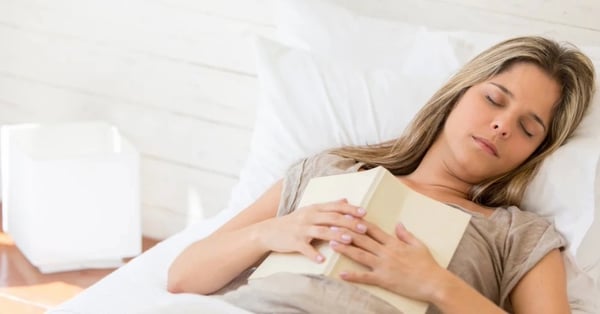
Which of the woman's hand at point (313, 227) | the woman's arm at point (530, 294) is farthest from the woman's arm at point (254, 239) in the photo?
the woman's arm at point (530, 294)

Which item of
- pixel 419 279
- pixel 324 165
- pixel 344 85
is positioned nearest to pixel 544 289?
pixel 419 279

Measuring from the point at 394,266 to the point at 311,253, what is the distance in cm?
12

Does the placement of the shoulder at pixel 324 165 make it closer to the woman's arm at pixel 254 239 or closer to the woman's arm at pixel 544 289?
the woman's arm at pixel 254 239

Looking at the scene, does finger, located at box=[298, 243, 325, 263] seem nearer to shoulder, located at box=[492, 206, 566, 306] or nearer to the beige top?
the beige top

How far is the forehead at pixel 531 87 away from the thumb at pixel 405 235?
11.9 inches

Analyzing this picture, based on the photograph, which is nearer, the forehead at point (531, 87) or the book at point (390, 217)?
the book at point (390, 217)

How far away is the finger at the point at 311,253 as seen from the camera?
4.99ft

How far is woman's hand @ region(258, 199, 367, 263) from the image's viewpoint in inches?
60.5

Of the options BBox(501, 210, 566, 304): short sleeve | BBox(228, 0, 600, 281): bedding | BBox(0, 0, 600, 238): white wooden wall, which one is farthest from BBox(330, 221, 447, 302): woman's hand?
BBox(0, 0, 600, 238): white wooden wall

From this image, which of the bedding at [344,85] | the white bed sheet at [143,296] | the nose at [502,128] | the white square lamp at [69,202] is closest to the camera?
the white bed sheet at [143,296]

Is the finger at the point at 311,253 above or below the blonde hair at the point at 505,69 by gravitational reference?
below

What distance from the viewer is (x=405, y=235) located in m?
1.57

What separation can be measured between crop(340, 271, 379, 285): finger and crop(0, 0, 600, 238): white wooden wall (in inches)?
39.9

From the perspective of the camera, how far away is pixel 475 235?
5.38ft
